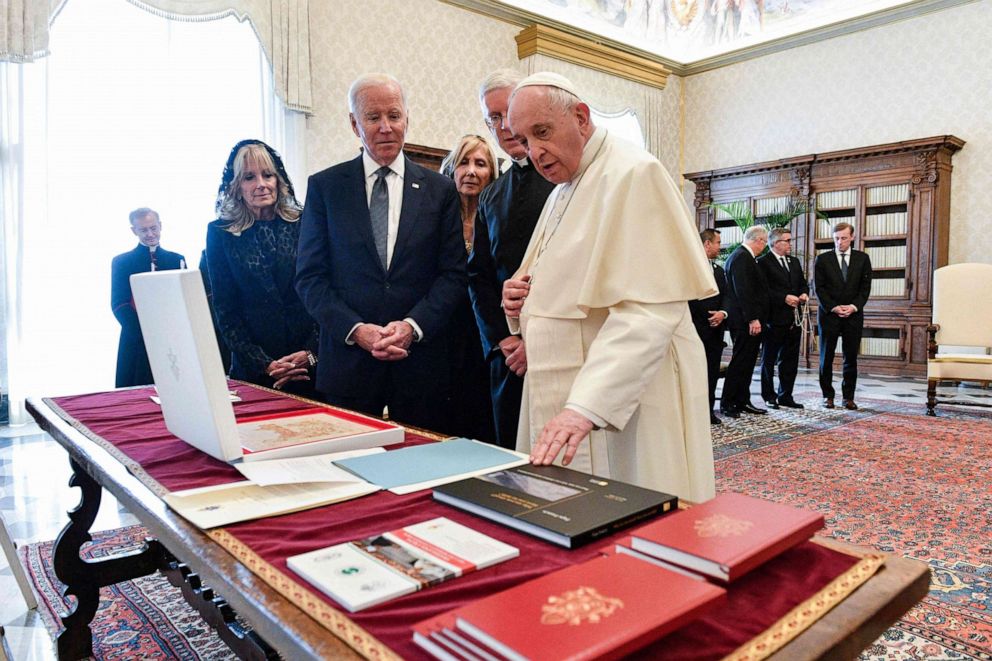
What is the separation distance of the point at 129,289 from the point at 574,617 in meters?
5.10

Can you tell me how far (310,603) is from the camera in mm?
805

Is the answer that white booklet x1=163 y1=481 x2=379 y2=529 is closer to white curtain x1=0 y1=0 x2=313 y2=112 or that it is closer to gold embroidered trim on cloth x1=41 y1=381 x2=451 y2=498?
gold embroidered trim on cloth x1=41 y1=381 x2=451 y2=498

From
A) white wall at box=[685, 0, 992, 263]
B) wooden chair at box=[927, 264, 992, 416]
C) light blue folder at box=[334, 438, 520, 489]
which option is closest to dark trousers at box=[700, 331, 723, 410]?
wooden chair at box=[927, 264, 992, 416]

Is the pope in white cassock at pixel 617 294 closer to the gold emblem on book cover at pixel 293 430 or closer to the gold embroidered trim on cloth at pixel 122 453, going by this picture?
the gold embroidered trim on cloth at pixel 122 453

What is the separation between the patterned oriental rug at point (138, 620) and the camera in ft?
7.46

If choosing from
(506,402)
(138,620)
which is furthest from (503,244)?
(138,620)

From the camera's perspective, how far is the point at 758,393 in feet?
27.8

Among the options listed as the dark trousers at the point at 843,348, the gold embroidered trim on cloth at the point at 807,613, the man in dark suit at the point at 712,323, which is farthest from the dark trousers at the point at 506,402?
the dark trousers at the point at 843,348

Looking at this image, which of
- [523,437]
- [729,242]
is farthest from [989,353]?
[523,437]

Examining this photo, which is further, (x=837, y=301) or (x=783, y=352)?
(x=837, y=301)

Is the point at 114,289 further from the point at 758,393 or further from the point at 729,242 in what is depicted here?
the point at 729,242

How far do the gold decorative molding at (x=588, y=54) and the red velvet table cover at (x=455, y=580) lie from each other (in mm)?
9327

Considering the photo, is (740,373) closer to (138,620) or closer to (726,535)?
(138,620)

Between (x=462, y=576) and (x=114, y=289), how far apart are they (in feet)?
16.5
